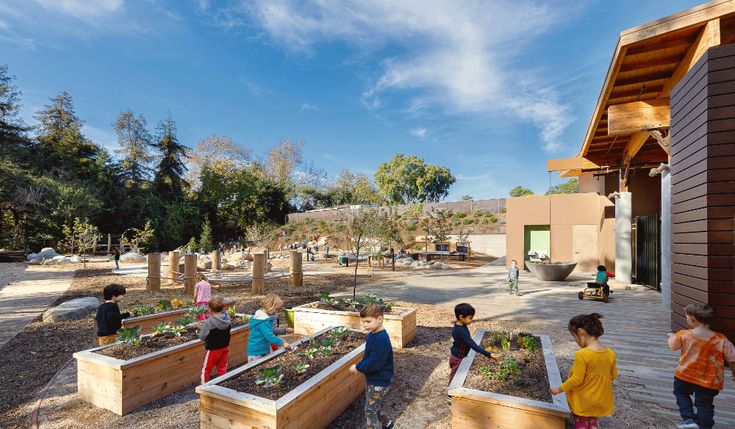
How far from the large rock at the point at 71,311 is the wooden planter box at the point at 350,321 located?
4880 millimetres

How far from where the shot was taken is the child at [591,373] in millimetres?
2523

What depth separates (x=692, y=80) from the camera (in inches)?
215

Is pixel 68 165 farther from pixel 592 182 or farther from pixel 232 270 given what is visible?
pixel 592 182

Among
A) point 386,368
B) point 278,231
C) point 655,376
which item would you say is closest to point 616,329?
point 655,376

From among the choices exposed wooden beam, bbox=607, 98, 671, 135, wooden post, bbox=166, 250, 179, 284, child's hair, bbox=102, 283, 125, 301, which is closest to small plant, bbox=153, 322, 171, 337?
child's hair, bbox=102, 283, 125, 301

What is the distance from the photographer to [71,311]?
736 cm

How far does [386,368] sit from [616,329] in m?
5.79

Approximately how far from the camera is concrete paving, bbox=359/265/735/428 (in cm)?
408

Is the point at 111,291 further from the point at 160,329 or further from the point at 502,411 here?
the point at 502,411

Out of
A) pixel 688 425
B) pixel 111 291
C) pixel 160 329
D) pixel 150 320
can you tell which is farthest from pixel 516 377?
pixel 150 320

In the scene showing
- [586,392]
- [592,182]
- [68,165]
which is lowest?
[586,392]

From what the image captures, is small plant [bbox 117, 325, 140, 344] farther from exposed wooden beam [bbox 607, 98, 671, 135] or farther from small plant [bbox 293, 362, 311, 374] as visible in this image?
exposed wooden beam [bbox 607, 98, 671, 135]

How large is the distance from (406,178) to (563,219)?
32.9 metres

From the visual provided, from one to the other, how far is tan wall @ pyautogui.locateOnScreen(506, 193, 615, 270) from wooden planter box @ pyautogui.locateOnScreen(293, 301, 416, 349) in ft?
41.6
